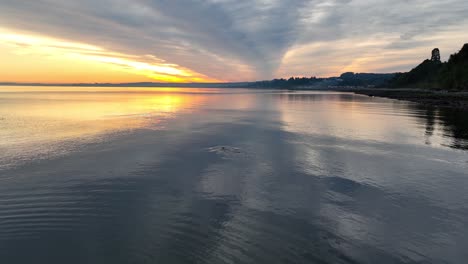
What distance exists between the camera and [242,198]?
12.2 m

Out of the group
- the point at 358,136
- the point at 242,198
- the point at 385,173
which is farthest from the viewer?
the point at 358,136

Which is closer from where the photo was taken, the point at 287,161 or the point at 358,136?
the point at 287,161

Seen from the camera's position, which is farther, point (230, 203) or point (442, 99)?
point (442, 99)

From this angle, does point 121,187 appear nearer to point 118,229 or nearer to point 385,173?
point 118,229

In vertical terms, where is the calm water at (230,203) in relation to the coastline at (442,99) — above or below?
below

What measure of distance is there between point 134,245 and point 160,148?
13.5 metres

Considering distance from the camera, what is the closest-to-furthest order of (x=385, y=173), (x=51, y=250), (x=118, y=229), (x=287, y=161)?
(x=51, y=250) → (x=118, y=229) → (x=385, y=173) → (x=287, y=161)

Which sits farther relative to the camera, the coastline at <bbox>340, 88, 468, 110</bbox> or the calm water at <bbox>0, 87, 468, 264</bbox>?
the coastline at <bbox>340, 88, 468, 110</bbox>

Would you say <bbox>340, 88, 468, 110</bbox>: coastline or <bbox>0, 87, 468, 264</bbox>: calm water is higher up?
<bbox>340, 88, 468, 110</bbox>: coastline

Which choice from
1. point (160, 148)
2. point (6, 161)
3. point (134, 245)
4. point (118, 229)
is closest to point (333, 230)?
point (134, 245)

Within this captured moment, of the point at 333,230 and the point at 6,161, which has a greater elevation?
the point at 6,161

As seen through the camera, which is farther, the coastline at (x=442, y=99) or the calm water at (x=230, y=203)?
the coastline at (x=442, y=99)

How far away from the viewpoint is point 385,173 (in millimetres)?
15867

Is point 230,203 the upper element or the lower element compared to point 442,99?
lower
